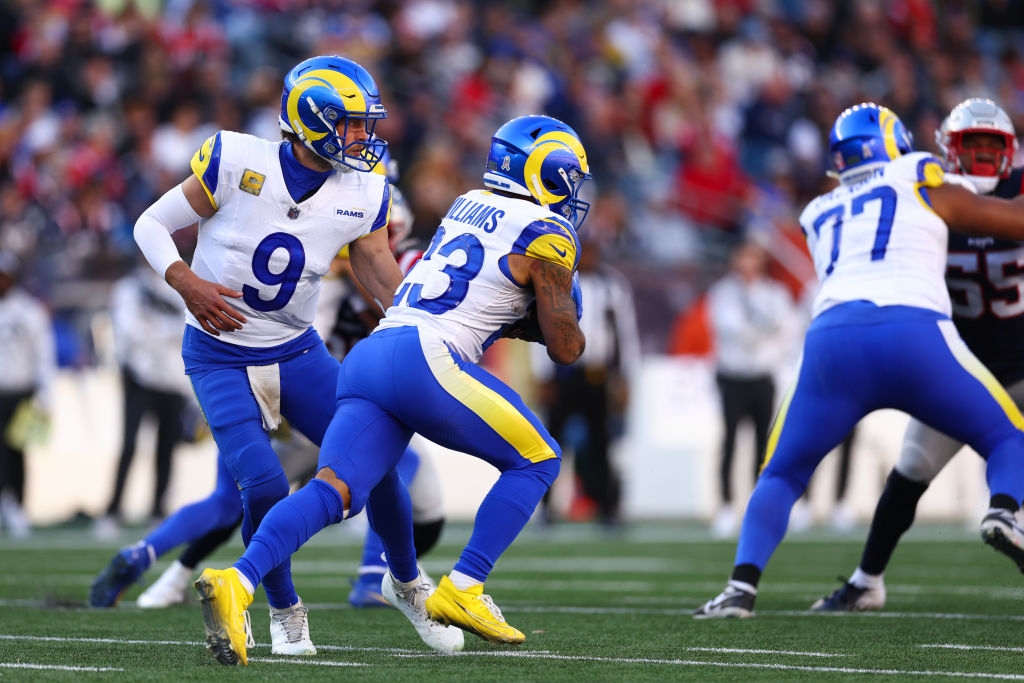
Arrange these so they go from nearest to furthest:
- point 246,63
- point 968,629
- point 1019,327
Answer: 1. point 968,629
2. point 1019,327
3. point 246,63

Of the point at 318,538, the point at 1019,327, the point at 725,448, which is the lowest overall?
the point at 318,538

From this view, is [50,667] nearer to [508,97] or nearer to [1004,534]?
[1004,534]

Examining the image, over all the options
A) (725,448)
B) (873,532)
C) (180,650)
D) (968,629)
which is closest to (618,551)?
(725,448)

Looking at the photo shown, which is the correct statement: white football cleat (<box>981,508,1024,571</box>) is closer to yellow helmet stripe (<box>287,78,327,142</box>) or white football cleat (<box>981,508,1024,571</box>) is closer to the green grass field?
the green grass field

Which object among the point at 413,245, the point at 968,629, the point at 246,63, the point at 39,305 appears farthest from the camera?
the point at 246,63

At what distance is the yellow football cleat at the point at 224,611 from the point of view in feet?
13.2

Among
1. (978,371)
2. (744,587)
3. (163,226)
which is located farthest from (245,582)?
(978,371)

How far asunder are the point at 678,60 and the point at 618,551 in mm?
8448

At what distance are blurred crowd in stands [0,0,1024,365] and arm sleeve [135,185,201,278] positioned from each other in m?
7.06

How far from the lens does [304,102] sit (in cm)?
489

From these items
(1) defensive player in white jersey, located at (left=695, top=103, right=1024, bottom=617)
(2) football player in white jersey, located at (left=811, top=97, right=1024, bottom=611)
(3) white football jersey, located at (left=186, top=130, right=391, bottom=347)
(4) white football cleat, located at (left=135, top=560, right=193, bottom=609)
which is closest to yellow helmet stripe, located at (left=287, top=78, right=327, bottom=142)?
(3) white football jersey, located at (left=186, top=130, right=391, bottom=347)

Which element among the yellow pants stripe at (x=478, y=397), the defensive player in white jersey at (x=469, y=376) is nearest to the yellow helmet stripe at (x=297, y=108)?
the defensive player in white jersey at (x=469, y=376)

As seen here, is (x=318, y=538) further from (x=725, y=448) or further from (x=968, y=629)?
(x=968, y=629)

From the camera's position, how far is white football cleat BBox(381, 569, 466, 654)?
15.7 ft
